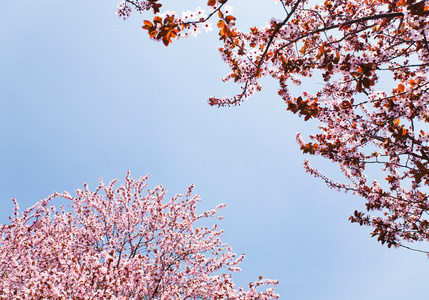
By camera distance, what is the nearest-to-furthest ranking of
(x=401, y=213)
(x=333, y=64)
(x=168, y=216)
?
(x=333, y=64), (x=401, y=213), (x=168, y=216)

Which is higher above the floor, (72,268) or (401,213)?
(401,213)

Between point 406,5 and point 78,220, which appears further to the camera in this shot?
point 78,220

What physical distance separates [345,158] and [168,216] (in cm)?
713

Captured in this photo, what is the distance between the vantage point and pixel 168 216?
10125 mm

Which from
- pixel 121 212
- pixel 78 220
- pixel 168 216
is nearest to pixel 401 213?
pixel 168 216

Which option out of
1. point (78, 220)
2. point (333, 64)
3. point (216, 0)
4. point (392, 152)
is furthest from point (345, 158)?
point (78, 220)

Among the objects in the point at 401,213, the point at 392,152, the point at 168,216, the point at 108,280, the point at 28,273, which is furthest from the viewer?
the point at 168,216

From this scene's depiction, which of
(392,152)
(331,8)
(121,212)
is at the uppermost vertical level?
(331,8)

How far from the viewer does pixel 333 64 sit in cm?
365

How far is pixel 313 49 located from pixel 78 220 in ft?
35.7

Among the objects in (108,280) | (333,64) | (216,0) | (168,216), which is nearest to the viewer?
(216,0)

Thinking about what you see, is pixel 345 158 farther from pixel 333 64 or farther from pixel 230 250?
pixel 230 250

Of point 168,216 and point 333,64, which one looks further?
point 168,216

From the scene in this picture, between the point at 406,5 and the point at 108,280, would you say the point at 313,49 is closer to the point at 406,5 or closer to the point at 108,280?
the point at 406,5
